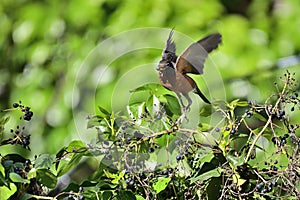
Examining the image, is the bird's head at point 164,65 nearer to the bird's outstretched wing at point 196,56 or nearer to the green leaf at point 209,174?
the bird's outstretched wing at point 196,56

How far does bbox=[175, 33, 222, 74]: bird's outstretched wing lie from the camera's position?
0.73 meters

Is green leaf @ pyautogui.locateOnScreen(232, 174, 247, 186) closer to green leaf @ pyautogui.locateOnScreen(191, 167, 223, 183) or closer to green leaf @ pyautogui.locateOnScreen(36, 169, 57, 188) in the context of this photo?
green leaf @ pyautogui.locateOnScreen(191, 167, 223, 183)

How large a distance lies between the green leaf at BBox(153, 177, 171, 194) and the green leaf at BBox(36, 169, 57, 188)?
111 mm

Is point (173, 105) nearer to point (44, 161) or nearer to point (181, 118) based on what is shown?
point (181, 118)

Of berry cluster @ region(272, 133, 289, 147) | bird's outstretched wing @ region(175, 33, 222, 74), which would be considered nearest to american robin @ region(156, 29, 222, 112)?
bird's outstretched wing @ region(175, 33, 222, 74)

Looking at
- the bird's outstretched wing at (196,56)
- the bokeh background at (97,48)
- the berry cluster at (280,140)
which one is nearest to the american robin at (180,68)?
the bird's outstretched wing at (196,56)

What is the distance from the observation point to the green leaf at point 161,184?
2.10 feet

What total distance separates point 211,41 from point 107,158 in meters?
0.23

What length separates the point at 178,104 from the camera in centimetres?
74

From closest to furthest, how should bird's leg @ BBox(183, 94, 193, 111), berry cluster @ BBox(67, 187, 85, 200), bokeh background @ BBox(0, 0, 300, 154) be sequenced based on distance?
berry cluster @ BBox(67, 187, 85, 200), bird's leg @ BBox(183, 94, 193, 111), bokeh background @ BBox(0, 0, 300, 154)

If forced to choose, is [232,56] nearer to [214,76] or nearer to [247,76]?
[247,76]

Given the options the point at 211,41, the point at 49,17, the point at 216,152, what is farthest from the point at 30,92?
the point at 216,152

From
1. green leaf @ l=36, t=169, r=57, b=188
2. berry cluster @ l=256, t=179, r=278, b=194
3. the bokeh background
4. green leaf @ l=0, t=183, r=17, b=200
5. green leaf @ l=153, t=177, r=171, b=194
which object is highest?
the bokeh background

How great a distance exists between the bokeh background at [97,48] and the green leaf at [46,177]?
1.01m
